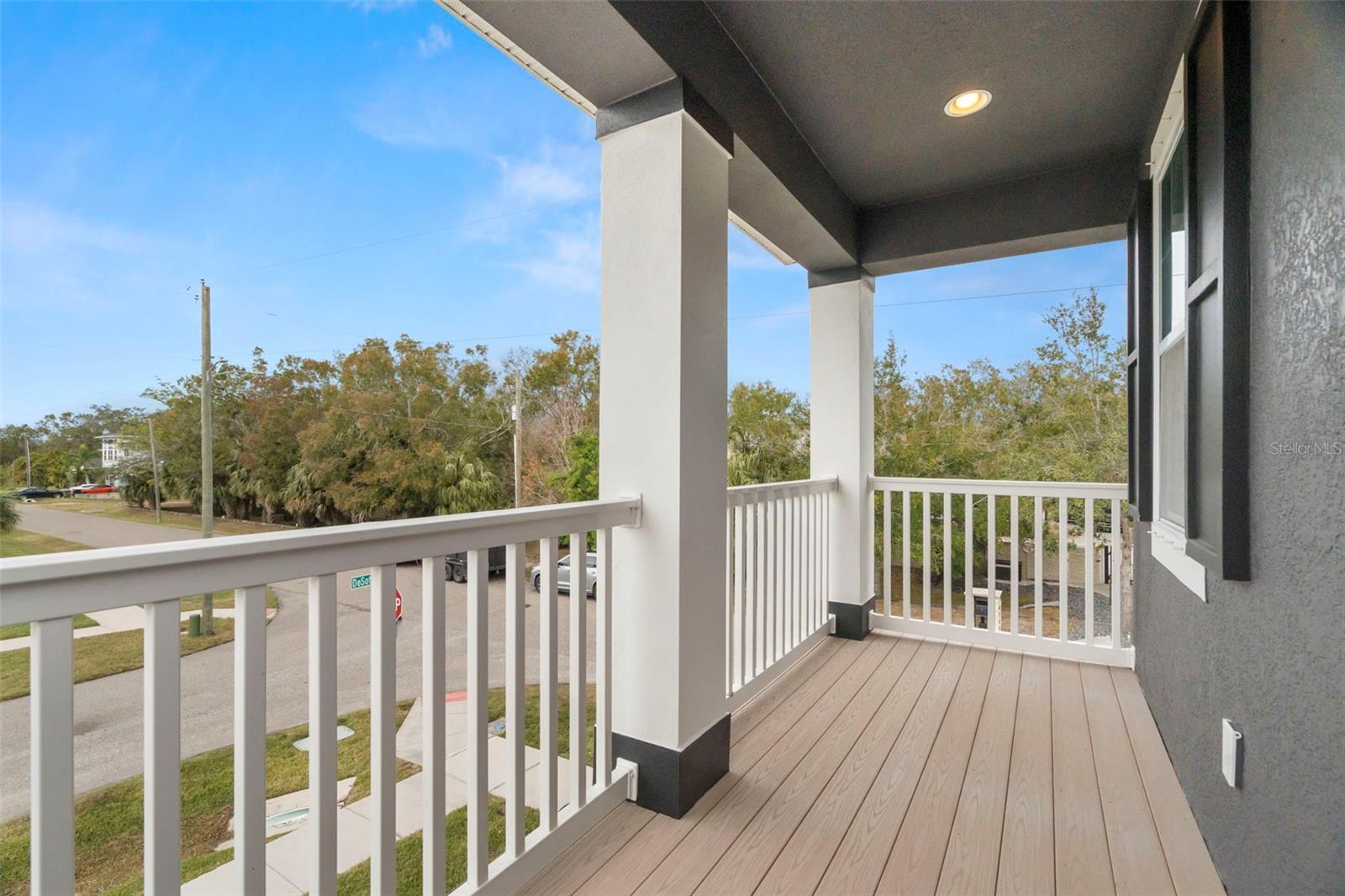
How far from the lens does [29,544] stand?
83 cm

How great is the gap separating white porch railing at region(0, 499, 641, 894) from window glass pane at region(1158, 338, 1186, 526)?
1962 mm

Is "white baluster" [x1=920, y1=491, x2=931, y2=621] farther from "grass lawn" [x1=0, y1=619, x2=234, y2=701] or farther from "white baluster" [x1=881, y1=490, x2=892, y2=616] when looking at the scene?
"grass lawn" [x1=0, y1=619, x2=234, y2=701]

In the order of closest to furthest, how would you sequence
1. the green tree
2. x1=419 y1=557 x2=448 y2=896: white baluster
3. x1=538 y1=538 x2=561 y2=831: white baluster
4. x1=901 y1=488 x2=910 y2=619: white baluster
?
x1=419 y1=557 x2=448 y2=896: white baluster, x1=538 y1=538 x2=561 y2=831: white baluster, x1=901 y1=488 x2=910 y2=619: white baluster, the green tree

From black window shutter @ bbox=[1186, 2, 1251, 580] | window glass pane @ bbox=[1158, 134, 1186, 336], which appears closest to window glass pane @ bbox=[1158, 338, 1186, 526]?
window glass pane @ bbox=[1158, 134, 1186, 336]

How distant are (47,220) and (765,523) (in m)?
2.46

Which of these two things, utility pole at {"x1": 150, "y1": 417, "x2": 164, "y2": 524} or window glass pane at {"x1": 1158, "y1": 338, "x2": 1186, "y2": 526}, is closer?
utility pole at {"x1": 150, "y1": 417, "x2": 164, "y2": 524}

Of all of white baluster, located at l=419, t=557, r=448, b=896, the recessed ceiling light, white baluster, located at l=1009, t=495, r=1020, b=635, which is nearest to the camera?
white baluster, located at l=419, t=557, r=448, b=896

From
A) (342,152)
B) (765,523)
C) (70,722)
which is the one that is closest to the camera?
(70,722)

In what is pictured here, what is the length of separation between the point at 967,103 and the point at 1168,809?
262cm

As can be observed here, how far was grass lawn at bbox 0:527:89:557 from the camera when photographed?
0.81 metres

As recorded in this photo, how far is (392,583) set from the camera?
124 cm

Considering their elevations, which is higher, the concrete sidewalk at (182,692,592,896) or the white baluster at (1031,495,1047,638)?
the white baluster at (1031,495,1047,638)

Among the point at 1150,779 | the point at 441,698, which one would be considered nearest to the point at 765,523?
the point at 1150,779

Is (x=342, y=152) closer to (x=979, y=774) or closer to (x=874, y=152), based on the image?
(x=874, y=152)
